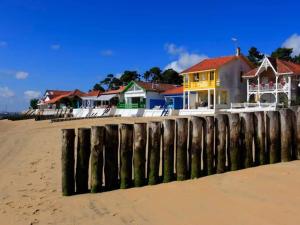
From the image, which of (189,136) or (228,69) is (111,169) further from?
(228,69)

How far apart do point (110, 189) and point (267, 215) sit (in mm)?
3122

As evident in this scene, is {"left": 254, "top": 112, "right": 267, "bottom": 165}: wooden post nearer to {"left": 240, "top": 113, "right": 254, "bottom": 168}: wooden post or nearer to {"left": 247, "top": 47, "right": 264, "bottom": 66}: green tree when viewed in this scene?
{"left": 240, "top": 113, "right": 254, "bottom": 168}: wooden post

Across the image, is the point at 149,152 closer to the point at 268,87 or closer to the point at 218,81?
the point at 268,87

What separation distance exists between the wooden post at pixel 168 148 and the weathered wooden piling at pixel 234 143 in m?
1.15

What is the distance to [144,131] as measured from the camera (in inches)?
275

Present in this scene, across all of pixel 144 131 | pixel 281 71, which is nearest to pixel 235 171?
pixel 144 131

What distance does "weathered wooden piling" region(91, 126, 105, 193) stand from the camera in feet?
22.5

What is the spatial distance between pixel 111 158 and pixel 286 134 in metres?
3.54

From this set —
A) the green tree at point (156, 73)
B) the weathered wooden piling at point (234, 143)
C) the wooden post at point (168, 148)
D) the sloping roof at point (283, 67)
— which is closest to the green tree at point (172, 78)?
the green tree at point (156, 73)

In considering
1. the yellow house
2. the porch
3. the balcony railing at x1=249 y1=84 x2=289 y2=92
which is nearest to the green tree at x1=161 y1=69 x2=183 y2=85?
the porch

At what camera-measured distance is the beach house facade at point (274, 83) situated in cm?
3609

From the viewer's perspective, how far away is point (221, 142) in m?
7.11

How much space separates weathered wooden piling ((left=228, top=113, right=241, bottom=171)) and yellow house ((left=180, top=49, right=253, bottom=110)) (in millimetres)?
36075

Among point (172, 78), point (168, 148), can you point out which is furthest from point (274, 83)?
point (172, 78)
